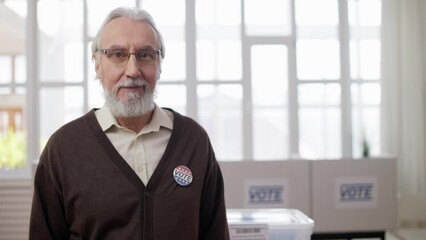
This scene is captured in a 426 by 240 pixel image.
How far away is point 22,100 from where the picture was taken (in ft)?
17.2

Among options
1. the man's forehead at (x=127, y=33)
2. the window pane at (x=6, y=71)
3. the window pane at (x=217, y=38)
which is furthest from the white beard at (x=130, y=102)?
the window pane at (x=6, y=71)

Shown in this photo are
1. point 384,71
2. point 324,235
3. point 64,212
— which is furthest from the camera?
point 384,71

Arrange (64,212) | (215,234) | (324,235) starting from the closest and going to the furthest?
(64,212) → (215,234) → (324,235)

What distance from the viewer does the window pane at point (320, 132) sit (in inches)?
210

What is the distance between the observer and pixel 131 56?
1079mm

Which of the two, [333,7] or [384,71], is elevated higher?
[333,7]

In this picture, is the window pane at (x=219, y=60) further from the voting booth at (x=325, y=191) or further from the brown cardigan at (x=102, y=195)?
the brown cardigan at (x=102, y=195)

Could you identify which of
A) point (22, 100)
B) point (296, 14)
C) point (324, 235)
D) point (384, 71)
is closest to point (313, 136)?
point (384, 71)

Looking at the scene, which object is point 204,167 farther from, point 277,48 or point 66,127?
point 277,48

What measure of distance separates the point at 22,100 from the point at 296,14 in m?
3.77

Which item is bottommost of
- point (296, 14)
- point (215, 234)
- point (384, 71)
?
point (215, 234)

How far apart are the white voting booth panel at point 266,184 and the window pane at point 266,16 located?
293cm

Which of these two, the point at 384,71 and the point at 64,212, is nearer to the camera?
the point at 64,212

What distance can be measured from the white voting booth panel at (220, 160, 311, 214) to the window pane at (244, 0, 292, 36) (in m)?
2.93
